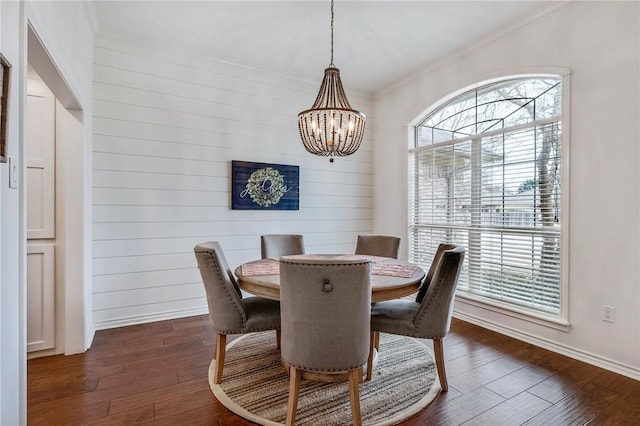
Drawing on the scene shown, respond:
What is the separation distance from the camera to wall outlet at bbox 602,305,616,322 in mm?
2461

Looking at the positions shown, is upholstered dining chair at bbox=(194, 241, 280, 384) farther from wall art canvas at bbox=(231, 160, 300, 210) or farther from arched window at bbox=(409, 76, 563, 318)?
arched window at bbox=(409, 76, 563, 318)

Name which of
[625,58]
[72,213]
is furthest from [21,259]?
[625,58]

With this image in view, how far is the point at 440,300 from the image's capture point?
210 cm

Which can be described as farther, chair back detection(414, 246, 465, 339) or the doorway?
the doorway

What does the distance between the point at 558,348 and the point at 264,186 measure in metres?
3.25

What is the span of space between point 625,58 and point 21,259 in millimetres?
3846

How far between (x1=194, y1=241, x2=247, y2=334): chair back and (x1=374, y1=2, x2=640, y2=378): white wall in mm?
2566

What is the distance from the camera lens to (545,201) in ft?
9.70

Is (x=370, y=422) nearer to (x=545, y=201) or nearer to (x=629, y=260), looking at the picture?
(x=629, y=260)

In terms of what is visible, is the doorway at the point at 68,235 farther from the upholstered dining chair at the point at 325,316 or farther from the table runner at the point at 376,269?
the upholstered dining chair at the point at 325,316

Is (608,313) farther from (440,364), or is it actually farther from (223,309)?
(223,309)

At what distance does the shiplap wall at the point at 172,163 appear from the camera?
3271 millimetres

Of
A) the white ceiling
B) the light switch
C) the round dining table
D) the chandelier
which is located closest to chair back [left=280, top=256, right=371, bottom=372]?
the round dining table

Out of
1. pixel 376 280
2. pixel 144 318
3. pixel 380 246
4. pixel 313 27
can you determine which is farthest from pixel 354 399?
pixel 313 27
